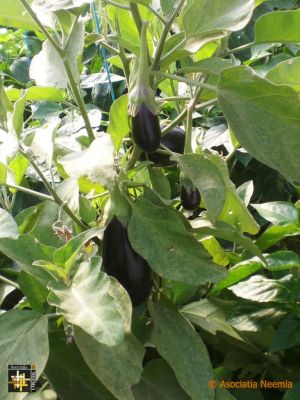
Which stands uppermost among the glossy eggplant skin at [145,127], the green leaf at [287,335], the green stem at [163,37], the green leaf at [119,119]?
the green stem at [163,37]

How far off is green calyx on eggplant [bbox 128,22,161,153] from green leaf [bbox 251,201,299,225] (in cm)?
22

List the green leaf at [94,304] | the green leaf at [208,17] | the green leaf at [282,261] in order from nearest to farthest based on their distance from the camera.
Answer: the green leaf at [94,304] < the green leaf at [208,17] < the green leaf at [282,261]

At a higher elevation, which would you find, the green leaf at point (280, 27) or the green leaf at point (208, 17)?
the green leaf at point (208, 17)

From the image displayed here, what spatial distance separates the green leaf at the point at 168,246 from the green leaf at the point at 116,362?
0.09 meters

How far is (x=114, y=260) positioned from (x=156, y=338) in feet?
0.34

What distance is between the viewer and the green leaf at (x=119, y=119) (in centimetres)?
64

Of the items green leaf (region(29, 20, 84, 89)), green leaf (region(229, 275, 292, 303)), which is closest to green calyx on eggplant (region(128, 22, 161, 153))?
green leaf (region(29, 20, 84, 89))

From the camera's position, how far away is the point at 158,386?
24.1 inches

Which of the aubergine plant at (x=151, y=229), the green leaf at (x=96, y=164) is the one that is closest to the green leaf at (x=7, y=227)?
the aubergine plant at (x=151, y=229)

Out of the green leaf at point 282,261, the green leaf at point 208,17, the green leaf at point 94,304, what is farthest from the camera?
the green leaf at point 282,261

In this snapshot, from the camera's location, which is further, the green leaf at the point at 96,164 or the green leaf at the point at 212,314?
the green leaf at the point at 212,314

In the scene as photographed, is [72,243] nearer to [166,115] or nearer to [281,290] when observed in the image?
[281,290]

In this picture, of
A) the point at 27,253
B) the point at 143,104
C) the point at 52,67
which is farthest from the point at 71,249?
the point at 52,67

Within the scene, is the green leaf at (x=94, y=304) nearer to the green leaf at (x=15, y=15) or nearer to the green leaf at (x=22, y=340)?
the green leaf at (x=22, y=340)
